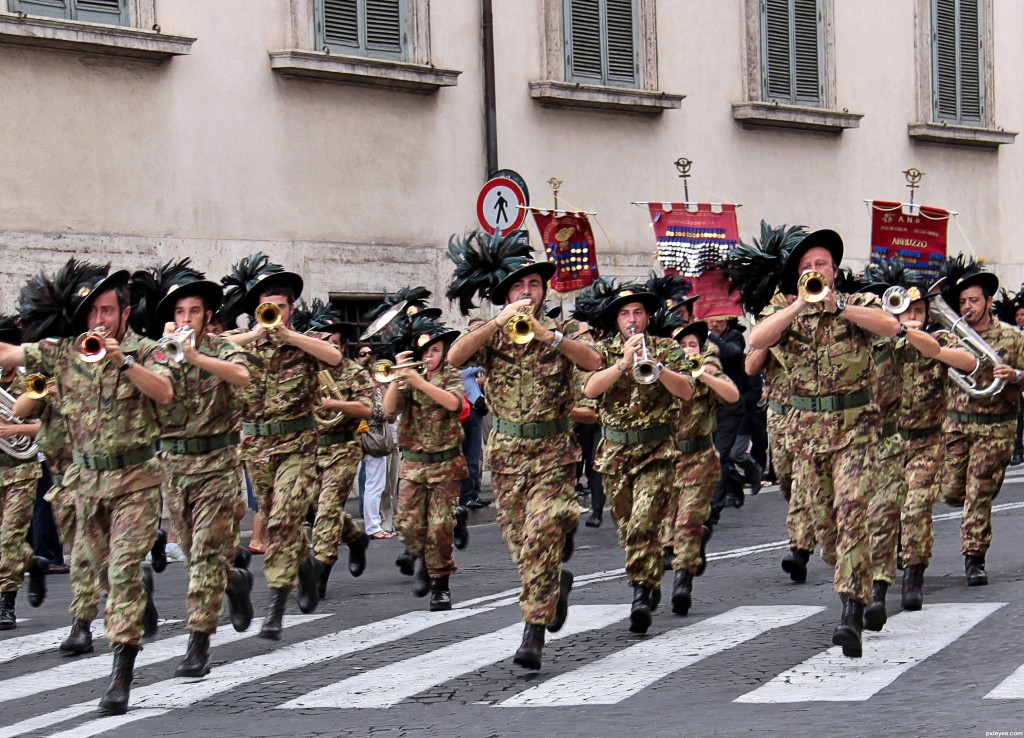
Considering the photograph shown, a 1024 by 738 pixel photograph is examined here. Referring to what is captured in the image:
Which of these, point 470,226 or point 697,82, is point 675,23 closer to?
point 697,82

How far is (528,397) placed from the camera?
32.5 ft

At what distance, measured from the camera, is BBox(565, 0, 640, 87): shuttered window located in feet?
77.9

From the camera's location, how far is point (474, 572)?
562 inches

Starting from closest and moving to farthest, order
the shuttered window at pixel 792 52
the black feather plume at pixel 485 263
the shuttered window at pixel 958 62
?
1. the black feather plume at pixel 485 263
2. the shuttered window at pixel 792 52
3. the shuttered window at pixel 958 62

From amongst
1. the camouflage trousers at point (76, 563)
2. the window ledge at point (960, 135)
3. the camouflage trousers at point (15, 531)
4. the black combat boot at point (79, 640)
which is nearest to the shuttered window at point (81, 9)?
the camouflage trousers at point (15, 531)

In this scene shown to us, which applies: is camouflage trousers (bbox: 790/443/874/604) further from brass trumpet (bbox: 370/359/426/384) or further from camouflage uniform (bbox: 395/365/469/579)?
brass trumpet (bbox: 370/359/426/384)

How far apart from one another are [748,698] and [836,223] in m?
19.5

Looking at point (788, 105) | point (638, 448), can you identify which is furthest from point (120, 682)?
point (788, 105)

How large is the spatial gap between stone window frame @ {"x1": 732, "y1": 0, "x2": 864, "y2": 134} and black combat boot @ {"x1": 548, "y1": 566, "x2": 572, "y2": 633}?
53.5 ft

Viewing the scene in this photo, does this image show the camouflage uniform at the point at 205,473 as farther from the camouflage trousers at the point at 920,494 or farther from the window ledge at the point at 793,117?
the window ledge at the point at 793,117

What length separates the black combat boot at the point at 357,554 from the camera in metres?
13.8

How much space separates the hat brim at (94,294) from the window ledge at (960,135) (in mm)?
20707

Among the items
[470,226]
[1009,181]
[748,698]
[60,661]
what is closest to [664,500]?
[748,698]

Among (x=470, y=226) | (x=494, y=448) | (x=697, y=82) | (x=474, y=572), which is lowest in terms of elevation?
(x=474, y=572)
